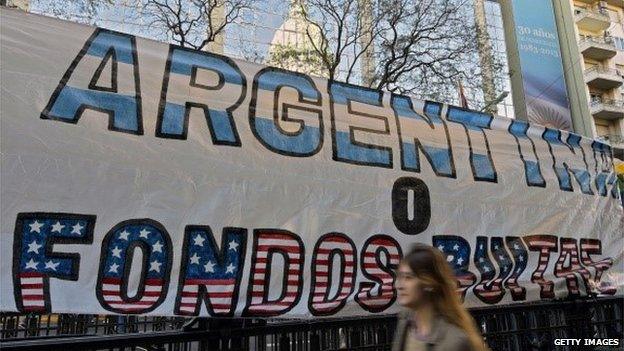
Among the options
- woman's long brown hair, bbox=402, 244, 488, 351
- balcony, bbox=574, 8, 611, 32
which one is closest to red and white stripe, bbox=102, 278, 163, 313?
woman's long brown hair, bbox=402, 244, 488, 351

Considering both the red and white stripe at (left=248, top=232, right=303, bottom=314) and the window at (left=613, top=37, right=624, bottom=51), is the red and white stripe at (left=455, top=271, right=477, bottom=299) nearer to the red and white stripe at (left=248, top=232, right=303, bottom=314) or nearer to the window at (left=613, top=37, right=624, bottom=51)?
the red and white stripe at (left=248, top=232, right=303, bottom=314)

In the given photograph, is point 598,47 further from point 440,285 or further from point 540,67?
point 440,285

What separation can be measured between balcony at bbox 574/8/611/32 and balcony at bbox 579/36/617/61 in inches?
43.5

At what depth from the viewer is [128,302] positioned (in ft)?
8.50

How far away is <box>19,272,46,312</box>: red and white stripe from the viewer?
92.3 inches

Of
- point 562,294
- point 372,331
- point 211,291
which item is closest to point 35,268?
point 211,291

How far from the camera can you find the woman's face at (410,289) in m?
1.84

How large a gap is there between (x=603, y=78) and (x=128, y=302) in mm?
38392

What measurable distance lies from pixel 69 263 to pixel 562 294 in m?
4.06

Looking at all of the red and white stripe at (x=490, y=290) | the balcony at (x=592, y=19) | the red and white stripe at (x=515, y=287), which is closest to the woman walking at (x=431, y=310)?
the red and white stripe at (x=490, y=290)

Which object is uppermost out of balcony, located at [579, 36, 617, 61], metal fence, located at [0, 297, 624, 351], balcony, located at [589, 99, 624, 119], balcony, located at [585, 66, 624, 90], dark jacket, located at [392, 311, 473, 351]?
balcony, located at [579, 36, 617, 61]

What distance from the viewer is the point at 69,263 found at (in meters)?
2.46

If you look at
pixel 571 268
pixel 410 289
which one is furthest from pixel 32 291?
pixel 571 268

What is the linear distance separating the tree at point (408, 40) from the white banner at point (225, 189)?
1031 centimetres
